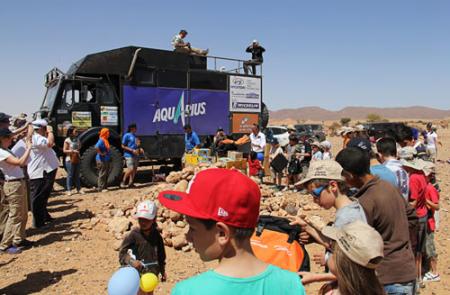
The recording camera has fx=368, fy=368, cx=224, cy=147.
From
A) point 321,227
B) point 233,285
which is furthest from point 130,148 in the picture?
point 233,285

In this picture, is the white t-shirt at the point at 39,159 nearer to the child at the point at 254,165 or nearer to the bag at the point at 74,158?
the bag at the point at 74,158

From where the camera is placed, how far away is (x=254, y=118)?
1290 centimetres

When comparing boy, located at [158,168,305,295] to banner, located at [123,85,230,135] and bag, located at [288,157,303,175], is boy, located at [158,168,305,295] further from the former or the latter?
banner, located at [123,85,230,135]

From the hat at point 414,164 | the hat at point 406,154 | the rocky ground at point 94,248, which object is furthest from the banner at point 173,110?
the hat at point 414,164

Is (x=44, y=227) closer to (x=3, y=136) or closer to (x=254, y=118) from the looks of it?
(x=3, y=136)

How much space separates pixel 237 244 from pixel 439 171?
50.3ft

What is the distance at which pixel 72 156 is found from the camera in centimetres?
875

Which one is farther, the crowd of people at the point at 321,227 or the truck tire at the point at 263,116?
the truck tire at the point at 263,116

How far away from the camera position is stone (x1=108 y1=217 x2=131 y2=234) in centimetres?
618

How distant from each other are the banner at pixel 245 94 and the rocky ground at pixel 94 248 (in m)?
4.77

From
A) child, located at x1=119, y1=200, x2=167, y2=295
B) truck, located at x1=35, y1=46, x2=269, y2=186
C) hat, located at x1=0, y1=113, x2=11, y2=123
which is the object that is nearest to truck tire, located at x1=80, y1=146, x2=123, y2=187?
truck, located at x1=35, y1=46, x2=269, y2=186

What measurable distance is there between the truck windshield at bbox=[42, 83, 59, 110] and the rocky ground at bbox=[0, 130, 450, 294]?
2702 millimetres

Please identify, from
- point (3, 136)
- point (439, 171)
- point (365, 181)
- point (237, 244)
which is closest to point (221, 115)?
point (3, 136)

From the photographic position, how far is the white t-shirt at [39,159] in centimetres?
607
